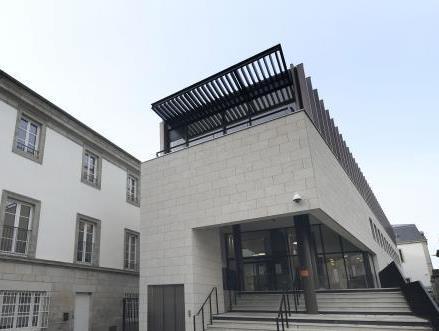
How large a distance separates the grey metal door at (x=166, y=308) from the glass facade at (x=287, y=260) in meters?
3.73

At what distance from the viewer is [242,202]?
1088 cm

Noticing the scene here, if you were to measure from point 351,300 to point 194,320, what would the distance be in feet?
17.1

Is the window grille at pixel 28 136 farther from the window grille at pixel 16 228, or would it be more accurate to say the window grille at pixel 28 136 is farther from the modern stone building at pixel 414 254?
the modern stone building at pixel 414 254

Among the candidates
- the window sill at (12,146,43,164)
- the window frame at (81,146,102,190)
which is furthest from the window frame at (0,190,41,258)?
the window frame at (81,146,102,190)

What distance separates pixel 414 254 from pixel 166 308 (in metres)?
51.0

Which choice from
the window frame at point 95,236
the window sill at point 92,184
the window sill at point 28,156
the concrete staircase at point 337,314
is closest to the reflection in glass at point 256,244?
the concrete staircase at point 337,314

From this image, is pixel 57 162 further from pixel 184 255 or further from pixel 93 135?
pixel 184 255

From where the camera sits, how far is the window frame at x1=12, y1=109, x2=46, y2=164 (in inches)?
485

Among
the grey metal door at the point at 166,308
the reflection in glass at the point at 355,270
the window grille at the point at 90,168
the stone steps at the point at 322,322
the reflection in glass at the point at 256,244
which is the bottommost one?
the stone steps at the point at 322,322

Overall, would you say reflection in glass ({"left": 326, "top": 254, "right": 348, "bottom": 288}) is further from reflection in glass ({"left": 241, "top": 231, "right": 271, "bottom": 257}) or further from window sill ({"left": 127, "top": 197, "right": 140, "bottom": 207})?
window sill ({"left": 127, "top": 197, "right": 140, "bottom": 207})

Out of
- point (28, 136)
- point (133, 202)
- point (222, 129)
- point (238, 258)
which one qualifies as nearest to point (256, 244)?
point (238, 258)

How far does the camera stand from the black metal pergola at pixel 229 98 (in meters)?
12.4

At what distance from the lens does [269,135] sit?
11195 millimetres

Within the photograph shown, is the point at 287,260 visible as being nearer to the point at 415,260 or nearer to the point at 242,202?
the point at 242,202
